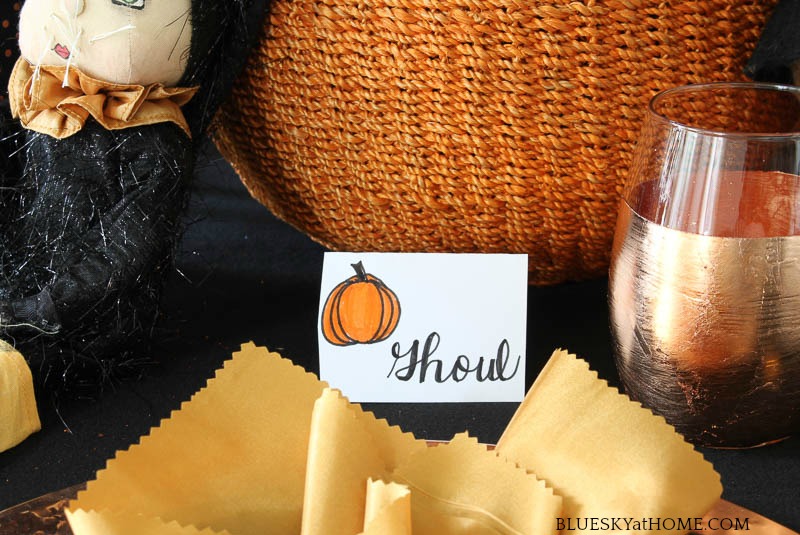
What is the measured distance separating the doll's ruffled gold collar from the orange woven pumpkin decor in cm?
6

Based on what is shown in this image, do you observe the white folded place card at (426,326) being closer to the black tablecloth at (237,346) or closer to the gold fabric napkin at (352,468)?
the black tablecloth at (237,346)

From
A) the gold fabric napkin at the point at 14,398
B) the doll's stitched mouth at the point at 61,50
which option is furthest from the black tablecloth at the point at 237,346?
the doll's stitched mouth at the point at 61,50

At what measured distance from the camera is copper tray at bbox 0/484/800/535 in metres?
0.35

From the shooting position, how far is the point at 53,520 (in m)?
0.36

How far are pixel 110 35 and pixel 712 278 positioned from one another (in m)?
0.34

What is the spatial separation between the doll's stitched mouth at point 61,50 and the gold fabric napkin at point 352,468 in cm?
23

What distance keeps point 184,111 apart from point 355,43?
0.40ft

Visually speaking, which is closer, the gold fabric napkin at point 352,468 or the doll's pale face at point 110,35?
the gold fabric napkin at point 352,468

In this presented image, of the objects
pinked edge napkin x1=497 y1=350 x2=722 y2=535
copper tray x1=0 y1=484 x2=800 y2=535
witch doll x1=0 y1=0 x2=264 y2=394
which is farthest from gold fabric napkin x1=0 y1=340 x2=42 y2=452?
pinked edge napkin x1=497 y1=350 x2=722 y2=535

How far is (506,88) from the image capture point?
1.57 ft

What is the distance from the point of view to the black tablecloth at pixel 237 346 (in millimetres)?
451

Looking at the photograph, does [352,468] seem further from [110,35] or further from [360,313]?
[110,35]

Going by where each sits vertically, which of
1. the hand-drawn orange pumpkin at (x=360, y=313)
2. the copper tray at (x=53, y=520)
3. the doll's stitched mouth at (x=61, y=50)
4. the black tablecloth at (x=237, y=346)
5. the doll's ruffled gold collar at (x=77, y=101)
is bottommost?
the black tablecloth at (x=237, y=346)

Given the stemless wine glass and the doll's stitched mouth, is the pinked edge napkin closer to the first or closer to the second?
the stemless wine glass
